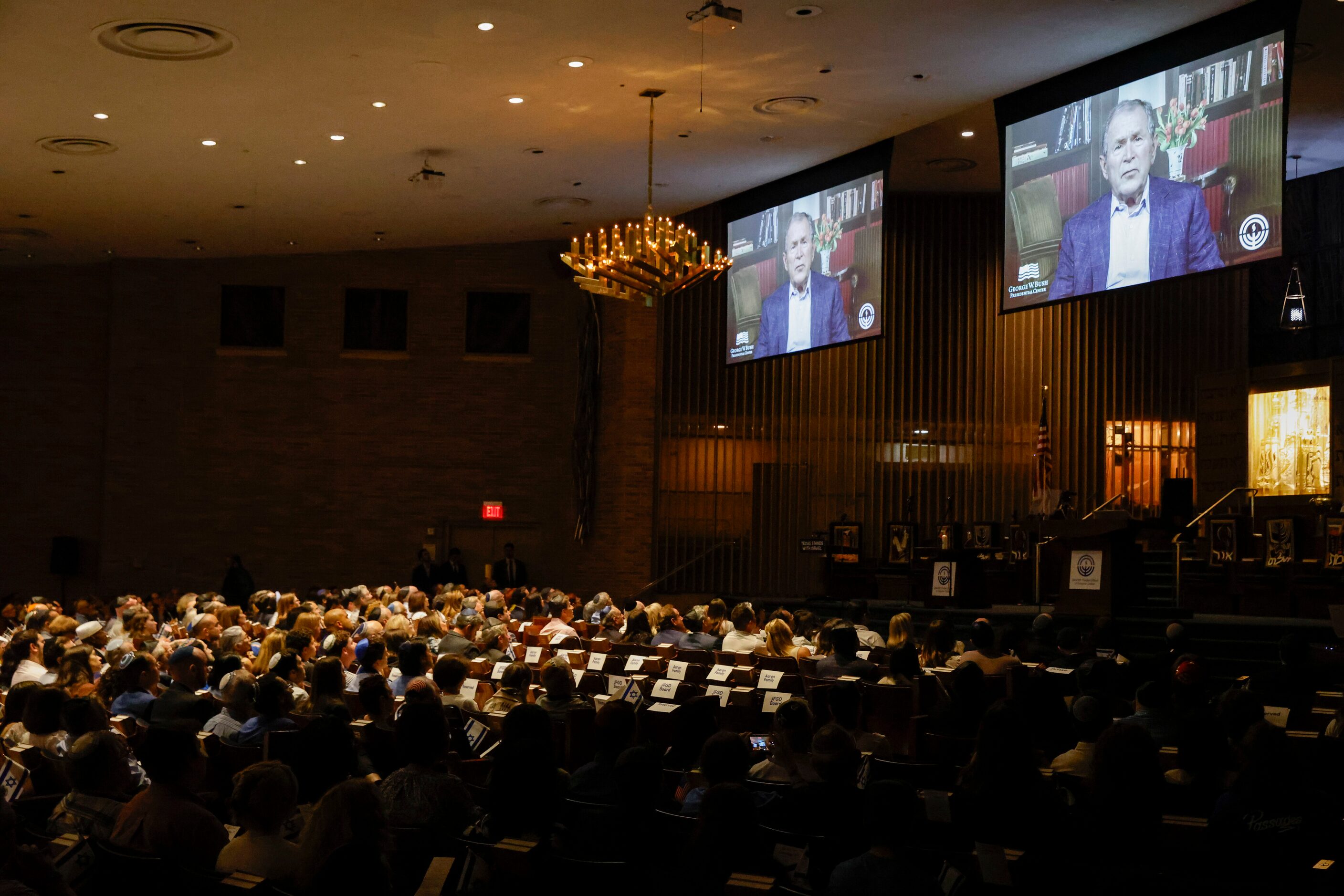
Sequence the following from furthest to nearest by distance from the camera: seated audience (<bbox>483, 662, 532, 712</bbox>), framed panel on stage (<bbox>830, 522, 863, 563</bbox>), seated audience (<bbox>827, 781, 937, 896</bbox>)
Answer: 1. framed panel on stage (<bbox>830, 522, 863, 563</bbox>)
2. seated audience (<bbox>483, 662, 532, 712</bbox>)
3. seated audience (<bbox>827, 781, 937, 896</bbox>)

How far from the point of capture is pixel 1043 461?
47.3 feet

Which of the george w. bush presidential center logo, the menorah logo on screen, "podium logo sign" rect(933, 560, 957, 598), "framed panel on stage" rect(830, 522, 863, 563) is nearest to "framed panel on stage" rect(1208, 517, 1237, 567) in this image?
"podium logo sign" rect(933, 560, 957, 598)

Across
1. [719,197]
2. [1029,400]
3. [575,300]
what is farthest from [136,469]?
[1029,400]

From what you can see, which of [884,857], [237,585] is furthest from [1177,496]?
[237,585]

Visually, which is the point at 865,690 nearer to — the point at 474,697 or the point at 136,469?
the point at 474,697

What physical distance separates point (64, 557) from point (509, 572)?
646cm

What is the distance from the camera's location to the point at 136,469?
1831 cm

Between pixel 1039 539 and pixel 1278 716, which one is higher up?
pixel 1039 539

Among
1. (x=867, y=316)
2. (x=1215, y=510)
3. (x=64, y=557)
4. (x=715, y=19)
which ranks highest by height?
(x=715, y=19)

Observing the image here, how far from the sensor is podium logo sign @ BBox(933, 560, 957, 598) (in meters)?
13.1

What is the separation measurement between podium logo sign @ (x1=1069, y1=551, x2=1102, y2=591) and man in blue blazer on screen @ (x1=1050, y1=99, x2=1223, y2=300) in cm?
219

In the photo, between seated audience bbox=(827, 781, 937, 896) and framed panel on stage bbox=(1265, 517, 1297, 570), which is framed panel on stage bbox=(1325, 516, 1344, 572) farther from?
seated audience bbox=(827, 781, 937, 896)

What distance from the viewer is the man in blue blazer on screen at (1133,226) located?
9.63m

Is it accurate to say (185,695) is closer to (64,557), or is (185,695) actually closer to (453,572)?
(453,572)
